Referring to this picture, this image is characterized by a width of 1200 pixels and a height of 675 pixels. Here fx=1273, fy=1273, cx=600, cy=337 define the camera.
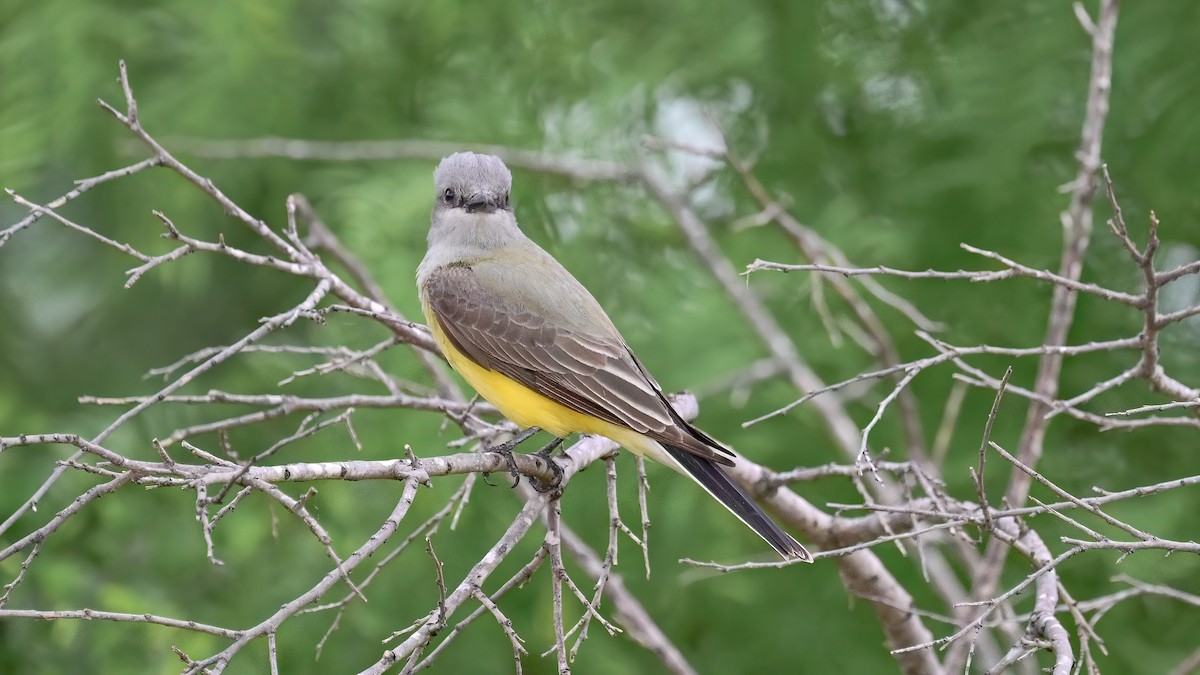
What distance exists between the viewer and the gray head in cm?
503

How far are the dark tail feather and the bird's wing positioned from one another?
0.07 meters

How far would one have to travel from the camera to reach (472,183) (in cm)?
506

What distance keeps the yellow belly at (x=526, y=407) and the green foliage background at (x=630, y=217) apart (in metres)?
1.60

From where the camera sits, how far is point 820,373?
22.1 ft

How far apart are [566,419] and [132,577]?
2.96m

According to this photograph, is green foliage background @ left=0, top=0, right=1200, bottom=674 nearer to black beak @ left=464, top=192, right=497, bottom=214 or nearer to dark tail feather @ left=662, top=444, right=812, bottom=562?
black beak @ left=464, top=192, right=497, bottom=214

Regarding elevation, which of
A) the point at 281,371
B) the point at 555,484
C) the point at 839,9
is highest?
the point at 839,9

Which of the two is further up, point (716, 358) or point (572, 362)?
point (572, 362)

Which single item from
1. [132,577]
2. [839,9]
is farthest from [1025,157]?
[132,577]

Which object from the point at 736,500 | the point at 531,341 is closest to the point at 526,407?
the point at 531,341

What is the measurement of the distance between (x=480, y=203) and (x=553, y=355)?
0.84 meters

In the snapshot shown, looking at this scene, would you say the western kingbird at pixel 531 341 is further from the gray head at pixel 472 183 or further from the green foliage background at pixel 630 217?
the green foliage background at pixel 630 217

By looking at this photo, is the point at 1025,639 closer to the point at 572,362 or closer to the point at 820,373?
the point at 572,362

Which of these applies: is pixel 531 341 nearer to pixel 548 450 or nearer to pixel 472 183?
pixel 548 450
